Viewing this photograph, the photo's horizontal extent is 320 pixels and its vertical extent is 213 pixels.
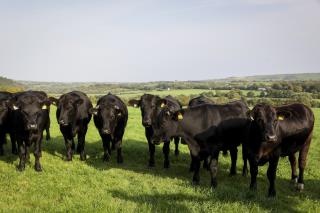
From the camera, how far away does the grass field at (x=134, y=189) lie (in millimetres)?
6781

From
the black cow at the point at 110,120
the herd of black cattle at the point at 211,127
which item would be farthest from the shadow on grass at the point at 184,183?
the black cow at the point at 110,120

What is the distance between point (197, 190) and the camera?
26.1 feet

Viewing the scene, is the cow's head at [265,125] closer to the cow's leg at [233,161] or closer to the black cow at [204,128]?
the black cow at [204,128]

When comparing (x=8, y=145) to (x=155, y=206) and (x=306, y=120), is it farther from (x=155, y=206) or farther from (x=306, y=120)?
(x=306, y=120)

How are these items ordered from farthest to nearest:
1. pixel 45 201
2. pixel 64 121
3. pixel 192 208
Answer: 1. pixel 64 121
2. pixel 45 201
3. pixel 192 208

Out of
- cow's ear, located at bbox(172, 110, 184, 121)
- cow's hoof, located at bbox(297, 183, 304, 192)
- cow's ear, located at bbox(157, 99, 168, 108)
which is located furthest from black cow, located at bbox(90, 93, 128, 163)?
cow's hoof, located at bbox(297, 183, 304, 192)

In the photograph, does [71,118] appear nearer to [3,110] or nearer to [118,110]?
[118,110]

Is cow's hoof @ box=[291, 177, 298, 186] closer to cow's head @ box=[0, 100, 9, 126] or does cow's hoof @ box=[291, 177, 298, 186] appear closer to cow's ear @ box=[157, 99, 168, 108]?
cow's ear @ box=[157, 99, 168, 108]

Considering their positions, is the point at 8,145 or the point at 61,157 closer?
the point at 61,157

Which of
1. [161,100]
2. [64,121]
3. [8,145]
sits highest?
[161,100]

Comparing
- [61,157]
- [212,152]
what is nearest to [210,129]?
[212,152]

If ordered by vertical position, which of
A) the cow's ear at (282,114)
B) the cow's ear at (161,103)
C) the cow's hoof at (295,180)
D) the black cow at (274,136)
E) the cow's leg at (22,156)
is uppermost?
the cow's ear at (161,103)

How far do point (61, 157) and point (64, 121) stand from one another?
56.5 inches

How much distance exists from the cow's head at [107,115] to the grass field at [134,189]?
3.98ft
